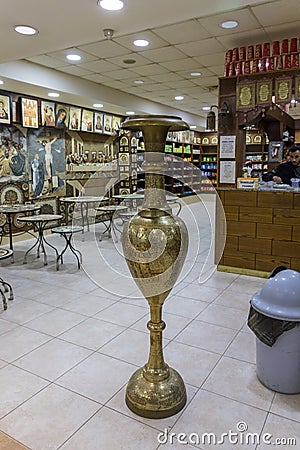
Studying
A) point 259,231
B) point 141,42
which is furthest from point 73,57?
point 259,231

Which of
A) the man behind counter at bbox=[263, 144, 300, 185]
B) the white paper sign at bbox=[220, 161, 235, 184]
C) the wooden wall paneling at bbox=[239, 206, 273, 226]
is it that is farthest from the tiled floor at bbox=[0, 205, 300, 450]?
the man behind counter at bbox=[263, 144, 300, 185]

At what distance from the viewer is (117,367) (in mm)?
2447

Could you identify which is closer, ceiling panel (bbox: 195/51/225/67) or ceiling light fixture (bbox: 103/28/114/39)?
ceiling light fixture (bbox: 103/28/114/39)

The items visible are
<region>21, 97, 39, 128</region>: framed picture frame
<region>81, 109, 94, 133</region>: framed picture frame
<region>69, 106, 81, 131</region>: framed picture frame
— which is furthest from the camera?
<region>81, 109, 94, 133</region>: framed picture frame

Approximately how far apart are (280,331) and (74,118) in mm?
6784

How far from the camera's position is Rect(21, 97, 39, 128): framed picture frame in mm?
6477

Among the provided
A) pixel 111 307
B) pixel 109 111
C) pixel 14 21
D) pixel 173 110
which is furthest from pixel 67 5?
pixel 173 110

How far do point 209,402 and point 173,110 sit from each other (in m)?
9.12

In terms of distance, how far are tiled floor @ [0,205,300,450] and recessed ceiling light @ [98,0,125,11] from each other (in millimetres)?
1917

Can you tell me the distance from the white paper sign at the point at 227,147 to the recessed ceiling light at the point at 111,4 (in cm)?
244

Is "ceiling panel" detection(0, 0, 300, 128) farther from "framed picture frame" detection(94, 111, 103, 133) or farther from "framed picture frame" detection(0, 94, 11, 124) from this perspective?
"framed picture frame" detection(94, 111, 103, 133)

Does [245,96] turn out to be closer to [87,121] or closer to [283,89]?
[283,89]

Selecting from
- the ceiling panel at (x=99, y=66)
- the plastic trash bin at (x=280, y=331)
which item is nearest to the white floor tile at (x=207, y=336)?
the plastic trash bin at (x=280, y=331)

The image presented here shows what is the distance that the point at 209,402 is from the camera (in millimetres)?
2086
